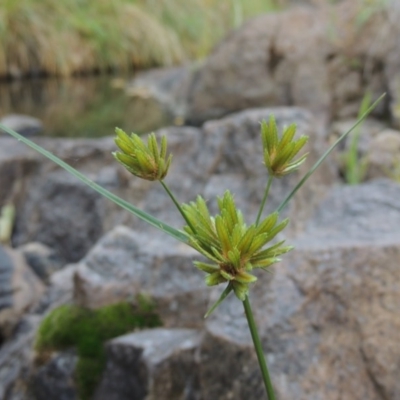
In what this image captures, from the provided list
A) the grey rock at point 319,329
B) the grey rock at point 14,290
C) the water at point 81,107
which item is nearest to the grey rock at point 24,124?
the water at point 81,107

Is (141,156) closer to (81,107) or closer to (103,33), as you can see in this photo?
(81,107)

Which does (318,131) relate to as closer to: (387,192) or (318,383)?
(387,192)

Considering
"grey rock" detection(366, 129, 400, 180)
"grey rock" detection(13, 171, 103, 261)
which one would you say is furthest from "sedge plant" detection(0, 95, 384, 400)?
"grey rock" detection(13, 171, 103, 261)

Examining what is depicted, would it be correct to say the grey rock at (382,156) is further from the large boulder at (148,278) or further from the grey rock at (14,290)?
the grey rock at (14,290)

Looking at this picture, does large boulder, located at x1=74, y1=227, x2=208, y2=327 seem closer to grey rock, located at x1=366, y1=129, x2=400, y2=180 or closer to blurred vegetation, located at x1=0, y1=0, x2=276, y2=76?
grey rock, located at x1=366, y1=129, x2=400, y2=180

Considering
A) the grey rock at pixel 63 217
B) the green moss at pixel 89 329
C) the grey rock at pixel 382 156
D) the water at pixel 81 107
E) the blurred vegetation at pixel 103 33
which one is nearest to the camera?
the green moss at pixel 89 329

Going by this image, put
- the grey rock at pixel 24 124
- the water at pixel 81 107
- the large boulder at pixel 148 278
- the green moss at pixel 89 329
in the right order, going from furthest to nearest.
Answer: the water at pixel 81 107, the grey rock at pixel 24 124, the large boulder at pixel 148 278, the green moss at pixel 89 329
